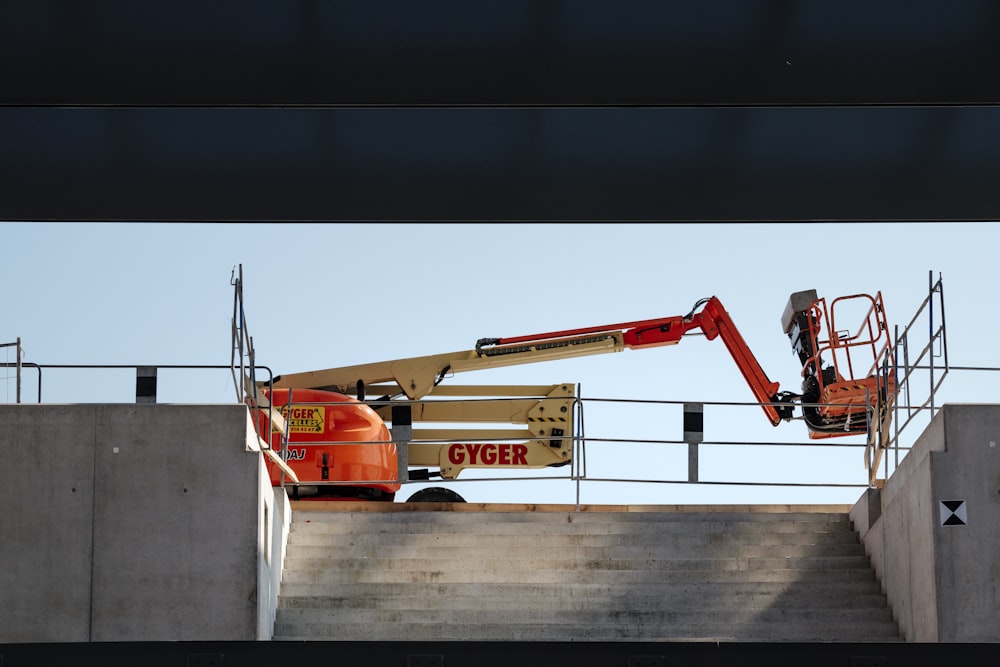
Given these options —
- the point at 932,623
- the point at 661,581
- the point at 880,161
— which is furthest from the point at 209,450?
the point at 880,161

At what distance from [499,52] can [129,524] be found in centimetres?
809

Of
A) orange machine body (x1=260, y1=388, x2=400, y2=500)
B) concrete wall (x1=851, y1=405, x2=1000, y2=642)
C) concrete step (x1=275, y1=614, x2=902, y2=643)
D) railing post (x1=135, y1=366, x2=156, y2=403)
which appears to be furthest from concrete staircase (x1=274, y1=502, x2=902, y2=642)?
orange machine body (x1=260, y1=388, x2=400, y2=500)

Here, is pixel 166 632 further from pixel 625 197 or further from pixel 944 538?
pixel 625 197

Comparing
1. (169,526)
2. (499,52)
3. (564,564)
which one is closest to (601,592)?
(564,564)

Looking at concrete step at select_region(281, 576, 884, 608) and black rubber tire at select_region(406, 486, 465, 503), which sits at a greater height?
black rubber tire at select_region(406, 486, 465, 503)

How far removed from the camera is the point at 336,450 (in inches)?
768

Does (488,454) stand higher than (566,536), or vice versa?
(488,454)

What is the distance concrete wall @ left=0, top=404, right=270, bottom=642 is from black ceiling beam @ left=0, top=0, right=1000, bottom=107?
7.41m

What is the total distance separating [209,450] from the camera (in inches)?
493

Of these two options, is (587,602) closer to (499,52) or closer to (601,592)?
(601,592)

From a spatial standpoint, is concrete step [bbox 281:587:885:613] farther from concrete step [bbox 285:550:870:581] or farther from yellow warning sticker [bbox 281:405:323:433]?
yellow warning sticker [bbox 281:405:323:433]

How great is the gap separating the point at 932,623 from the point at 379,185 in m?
7.85

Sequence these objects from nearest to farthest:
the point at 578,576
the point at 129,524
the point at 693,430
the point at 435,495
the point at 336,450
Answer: the point at 129,524 → the point at 578,576 → the point at 693,430 → the point at 336,450 → the point at 435,495

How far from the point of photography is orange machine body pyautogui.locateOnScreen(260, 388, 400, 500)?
19.4 metres
